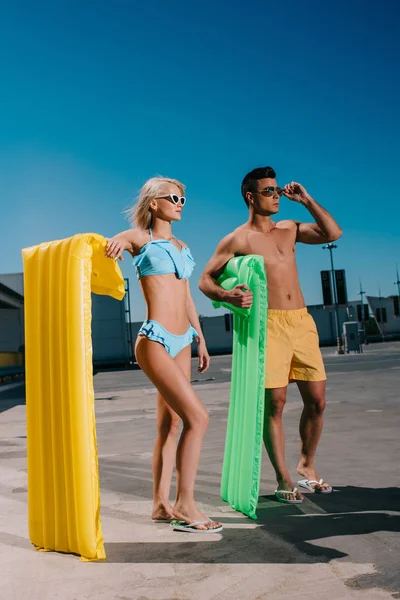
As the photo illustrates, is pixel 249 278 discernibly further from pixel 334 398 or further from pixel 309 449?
pixel 334 398

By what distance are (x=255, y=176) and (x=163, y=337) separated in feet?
4.61

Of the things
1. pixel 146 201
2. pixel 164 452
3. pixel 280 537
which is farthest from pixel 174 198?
pixel 280 537

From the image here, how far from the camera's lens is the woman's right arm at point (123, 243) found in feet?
11.2

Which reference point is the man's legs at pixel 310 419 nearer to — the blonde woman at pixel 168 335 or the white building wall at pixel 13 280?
the blonde woman at pixel 168 335

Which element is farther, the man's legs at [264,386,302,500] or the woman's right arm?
the man's legs at [264,386,302,500]

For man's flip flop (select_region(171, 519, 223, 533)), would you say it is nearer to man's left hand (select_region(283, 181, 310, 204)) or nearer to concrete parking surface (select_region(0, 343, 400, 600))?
concrete parking surface (select_region(0, 343, 400, 600))

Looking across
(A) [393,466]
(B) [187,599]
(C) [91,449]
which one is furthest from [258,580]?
(A) [393,466]

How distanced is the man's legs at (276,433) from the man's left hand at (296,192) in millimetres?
1260

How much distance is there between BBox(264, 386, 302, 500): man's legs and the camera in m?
4.14

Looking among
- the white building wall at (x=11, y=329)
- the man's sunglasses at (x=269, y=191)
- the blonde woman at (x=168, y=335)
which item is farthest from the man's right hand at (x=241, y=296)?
the white building wall at (x=11, y=329)

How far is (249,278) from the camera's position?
4.02m

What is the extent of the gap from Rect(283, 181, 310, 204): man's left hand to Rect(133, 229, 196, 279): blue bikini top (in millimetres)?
974

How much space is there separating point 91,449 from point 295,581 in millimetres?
1087

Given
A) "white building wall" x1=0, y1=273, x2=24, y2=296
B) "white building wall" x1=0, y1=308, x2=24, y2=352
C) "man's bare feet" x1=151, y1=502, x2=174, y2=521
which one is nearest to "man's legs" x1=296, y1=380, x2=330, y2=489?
"man's bare feet" x1=151, y1=502, x2=174, y2=521
